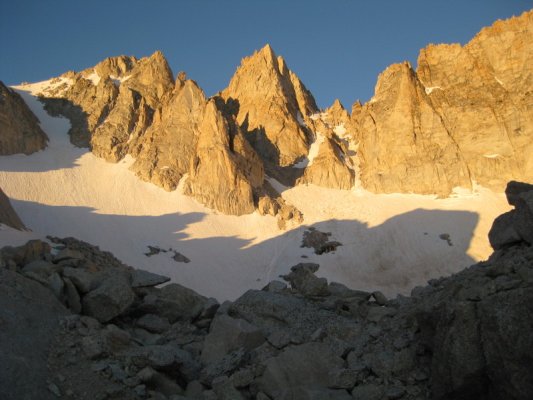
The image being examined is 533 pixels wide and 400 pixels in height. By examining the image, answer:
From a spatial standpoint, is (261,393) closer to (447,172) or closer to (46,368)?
(46,368)

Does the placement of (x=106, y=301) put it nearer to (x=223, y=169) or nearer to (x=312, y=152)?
(x=223, y=169)

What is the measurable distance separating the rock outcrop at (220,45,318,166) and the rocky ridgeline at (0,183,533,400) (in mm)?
55608

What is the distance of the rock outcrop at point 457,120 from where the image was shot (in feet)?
195

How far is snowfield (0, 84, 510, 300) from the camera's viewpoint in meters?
41.9

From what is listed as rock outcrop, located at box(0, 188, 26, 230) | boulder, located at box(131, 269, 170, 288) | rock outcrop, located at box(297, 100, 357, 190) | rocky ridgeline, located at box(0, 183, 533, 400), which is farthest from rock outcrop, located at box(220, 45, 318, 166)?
rocky ridgeline, located at box(0, 183, 533, 400)

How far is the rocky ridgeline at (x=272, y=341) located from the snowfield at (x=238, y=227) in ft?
81.2

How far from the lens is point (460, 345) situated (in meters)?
7.32

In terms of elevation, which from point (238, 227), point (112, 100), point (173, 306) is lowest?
point (173, 306)

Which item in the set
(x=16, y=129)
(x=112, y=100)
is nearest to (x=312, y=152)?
(x=112, y=100)

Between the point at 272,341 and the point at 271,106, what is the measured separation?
64061 millimetres

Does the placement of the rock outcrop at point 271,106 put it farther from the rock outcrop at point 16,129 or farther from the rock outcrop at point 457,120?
the rock outcrop at point 16,129

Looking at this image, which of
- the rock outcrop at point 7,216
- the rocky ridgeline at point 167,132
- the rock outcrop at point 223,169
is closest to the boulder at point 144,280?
the rock outcrop at point 7,216

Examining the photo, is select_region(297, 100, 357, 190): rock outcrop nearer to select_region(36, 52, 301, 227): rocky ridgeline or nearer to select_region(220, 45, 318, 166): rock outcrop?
select_region(220, 45, 318, 166): rock outcrop

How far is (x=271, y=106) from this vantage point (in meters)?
71.3
